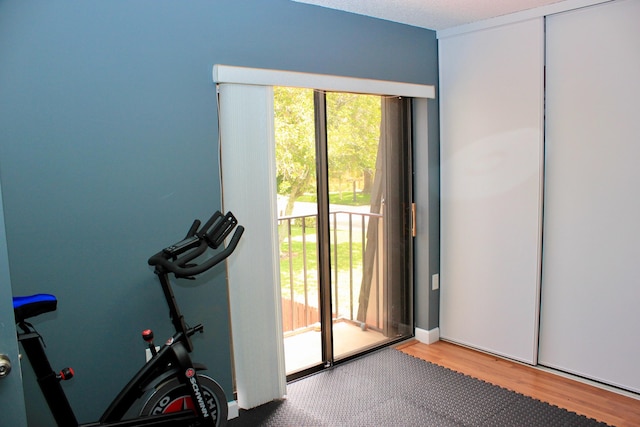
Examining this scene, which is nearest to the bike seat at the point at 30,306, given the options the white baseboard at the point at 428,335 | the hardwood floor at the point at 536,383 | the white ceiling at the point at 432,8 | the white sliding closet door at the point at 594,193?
the white ceiling at the point at 432,8

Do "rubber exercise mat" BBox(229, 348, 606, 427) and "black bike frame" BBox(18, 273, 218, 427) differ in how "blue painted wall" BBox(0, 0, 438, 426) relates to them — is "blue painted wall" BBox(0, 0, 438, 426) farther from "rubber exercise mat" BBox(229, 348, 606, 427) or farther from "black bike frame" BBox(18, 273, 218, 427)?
"rubber exercise mat" BBox(229, 348, 606, 427)

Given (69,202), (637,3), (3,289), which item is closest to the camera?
(3,289)

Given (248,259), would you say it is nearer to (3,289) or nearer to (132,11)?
(132,11)

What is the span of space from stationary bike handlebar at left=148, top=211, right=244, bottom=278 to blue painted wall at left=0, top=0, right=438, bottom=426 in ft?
0.87

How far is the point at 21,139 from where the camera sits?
77.6 inches

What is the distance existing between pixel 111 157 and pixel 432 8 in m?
2.12

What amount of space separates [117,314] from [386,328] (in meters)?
2.08

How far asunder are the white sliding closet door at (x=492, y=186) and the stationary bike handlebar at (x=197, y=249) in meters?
1.96

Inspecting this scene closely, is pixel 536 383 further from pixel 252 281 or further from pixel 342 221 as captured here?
pixel 252 281

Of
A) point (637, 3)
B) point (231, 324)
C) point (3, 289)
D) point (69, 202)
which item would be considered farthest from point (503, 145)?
point (3, 289)

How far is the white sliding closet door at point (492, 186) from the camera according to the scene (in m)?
3.11

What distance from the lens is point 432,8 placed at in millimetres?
2980

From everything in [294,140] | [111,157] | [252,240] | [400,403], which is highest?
[294,140]

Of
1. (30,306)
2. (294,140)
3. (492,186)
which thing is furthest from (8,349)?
(492,186)
